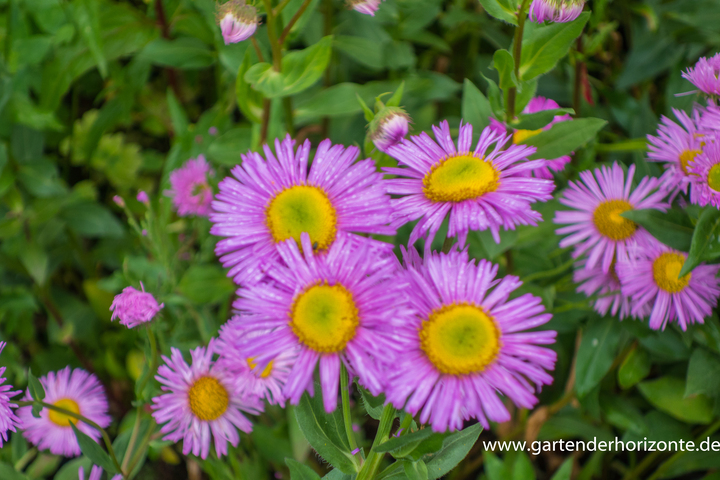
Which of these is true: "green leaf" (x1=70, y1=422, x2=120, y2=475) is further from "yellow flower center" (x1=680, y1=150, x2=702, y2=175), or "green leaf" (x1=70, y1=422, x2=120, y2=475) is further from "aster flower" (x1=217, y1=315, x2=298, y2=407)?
"yellow flower center" (x1=680, y1=150, x2=702, y2=175)

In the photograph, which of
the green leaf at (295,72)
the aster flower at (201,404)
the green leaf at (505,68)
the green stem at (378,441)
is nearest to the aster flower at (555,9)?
the green leaf at (505,68)

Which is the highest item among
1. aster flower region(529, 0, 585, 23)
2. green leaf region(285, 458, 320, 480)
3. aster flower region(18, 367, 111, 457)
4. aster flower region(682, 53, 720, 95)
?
aster flower region(682, 53, 720, 95)

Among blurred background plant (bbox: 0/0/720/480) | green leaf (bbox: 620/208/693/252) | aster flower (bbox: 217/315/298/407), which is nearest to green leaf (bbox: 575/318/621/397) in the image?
blurred background plant (bbox: 0/0/720/480)

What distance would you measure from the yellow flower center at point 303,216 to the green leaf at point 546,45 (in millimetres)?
392

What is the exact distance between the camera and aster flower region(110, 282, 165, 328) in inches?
31.5

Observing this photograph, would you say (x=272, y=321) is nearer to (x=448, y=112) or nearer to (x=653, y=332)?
(x=653, y=332)

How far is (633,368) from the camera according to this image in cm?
113

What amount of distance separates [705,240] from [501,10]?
1.46ft

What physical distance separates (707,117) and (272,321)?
0.69 metres

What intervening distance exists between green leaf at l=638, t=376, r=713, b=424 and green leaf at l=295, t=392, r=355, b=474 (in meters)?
0.73

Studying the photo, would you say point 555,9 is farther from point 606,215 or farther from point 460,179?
point 606,215

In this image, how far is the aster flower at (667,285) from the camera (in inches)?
37.2

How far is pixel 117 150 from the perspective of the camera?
1654mm

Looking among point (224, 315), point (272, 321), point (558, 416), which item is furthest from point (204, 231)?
point (558, 416)
